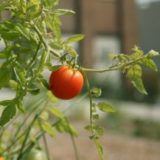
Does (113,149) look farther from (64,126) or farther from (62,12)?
(62,12)

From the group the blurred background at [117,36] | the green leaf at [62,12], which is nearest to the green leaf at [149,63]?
the green leaf at [62,12]

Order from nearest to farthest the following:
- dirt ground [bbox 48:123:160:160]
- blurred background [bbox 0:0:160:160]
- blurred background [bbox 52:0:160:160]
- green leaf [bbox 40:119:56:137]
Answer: green leaf [bbox 40:119:56:137], dirt ground [bbox 48:123:160:160], blurred background [bbox 0:0:160:160], blurred background [bbox 52:0:160:160]

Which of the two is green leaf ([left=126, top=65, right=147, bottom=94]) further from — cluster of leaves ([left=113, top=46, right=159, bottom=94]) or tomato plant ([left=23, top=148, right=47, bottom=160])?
tomato plant ([left=23, top=148, right=47, bottom=160])

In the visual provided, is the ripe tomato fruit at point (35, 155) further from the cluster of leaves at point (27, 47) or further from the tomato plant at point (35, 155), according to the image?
the cluster of leaves at point (27, 47)

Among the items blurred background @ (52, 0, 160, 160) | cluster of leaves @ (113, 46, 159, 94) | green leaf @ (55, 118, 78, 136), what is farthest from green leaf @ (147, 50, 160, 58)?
blurred background @ (52, 0, 160, 160)

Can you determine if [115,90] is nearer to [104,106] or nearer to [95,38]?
[95,38]

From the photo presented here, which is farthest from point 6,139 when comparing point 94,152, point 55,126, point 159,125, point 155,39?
point 155,39
